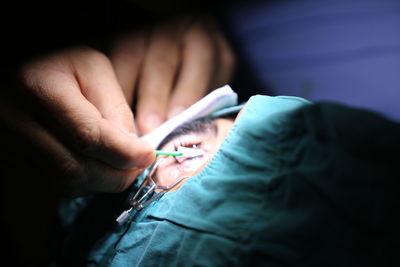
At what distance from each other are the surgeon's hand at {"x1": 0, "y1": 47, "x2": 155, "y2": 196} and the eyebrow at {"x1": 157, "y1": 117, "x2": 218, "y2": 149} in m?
0.13

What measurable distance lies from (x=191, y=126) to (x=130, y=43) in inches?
11.3

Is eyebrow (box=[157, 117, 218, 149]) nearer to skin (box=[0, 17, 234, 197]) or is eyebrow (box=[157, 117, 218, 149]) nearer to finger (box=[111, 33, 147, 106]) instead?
skin (box=[0, 17, 234, 197])

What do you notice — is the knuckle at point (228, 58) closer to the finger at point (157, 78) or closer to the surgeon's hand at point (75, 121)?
the finger at point (157, 78)

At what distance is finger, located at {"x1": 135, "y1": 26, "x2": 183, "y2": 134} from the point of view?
0.81 meters

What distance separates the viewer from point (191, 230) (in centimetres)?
55

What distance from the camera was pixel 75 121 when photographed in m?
0.62

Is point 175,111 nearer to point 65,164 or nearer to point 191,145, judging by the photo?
point 191,145

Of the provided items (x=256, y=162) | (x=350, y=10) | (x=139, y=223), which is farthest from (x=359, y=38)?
(x=139, y=223)

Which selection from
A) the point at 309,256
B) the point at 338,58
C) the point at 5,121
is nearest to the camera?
the point at 309,256

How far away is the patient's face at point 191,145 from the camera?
749 millimetres

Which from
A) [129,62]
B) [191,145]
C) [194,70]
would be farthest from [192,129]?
[129,62]

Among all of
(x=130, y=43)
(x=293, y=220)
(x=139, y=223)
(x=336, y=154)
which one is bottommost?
(x=139, y=223)

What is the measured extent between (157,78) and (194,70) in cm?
12

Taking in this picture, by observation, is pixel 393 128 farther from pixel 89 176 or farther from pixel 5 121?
pixel 5 121
